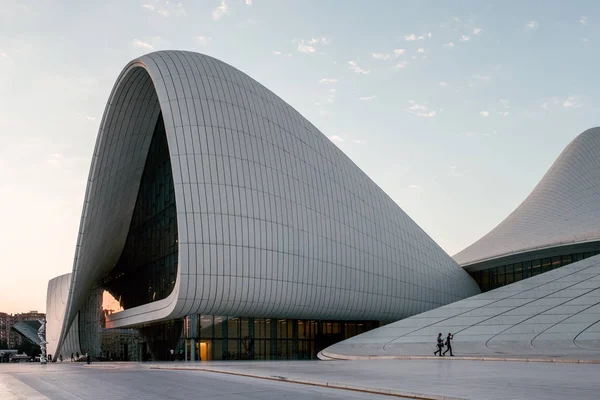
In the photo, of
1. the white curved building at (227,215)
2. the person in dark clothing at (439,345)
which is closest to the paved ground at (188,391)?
the person in dark clothing at (439,345)

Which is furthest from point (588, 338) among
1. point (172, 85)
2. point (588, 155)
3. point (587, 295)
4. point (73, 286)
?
point (588, 155)

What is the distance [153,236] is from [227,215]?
40.3 ft

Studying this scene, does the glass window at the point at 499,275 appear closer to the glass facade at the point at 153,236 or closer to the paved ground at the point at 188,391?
the glass facade at the point at 153,236

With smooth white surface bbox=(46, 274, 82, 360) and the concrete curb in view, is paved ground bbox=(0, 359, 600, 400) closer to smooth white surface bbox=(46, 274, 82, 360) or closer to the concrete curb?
the concrete curb

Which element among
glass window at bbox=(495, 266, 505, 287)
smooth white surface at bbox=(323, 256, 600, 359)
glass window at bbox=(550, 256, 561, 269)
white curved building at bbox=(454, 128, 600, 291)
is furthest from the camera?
glass window at bbox=(495, 266, 505, 287)

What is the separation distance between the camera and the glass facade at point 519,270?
191ft

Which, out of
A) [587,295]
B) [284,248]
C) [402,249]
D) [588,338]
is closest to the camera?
[588,338]

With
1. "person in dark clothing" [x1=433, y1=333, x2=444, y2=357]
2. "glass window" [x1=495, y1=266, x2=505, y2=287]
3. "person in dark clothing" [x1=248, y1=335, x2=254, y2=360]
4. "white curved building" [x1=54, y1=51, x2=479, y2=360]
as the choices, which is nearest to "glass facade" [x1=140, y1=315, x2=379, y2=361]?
"person in dark clothing" [x1=248, y1=335, x2=254, y2=360]

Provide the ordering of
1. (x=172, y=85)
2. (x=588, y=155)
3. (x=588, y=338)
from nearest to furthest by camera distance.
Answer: (x=588, y=338) → (x=172, y=85) → (x=588, y=155)

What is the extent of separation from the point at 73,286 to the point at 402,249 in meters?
26.4

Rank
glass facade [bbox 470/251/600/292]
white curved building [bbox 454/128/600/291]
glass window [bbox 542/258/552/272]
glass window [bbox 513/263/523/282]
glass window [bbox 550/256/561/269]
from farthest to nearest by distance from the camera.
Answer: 1. glass window [bbox 513/263/523/282]
2. glass window [bbox 542/258/552/272]
3. glass window [bbox 550/256/561/269]
4. glass facade [bbox 470/251/600/292]
5. white curved building [bbox 454/128/600/291]

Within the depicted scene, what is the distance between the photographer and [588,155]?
68250 mm

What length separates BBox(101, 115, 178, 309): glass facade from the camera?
1779 inches

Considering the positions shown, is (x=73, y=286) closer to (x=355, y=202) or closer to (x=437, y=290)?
(x=355, y=202)
